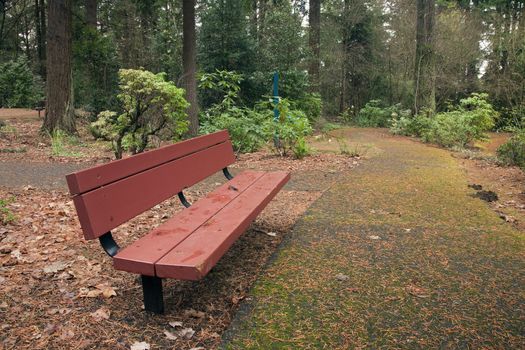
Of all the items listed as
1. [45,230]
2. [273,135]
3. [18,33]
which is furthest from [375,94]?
[18,33]

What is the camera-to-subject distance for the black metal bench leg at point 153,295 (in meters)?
2.44

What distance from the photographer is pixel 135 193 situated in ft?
9.25

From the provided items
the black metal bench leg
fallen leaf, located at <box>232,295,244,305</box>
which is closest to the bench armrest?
the black metal bench leg

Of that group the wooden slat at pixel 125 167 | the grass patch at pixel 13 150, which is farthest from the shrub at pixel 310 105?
the wooden slat at pixel 125 167

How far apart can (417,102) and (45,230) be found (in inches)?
521

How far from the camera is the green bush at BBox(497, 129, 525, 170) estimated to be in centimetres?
761

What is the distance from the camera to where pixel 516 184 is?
638 centimetres

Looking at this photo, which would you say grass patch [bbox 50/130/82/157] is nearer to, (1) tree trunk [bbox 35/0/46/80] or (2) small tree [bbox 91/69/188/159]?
(2) small tree [bbox 91/69/188/159]

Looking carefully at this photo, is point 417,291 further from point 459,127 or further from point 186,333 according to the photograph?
point 459,127

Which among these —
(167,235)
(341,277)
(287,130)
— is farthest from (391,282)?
(287,130)

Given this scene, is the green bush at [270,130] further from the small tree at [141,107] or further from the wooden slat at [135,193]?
the wooden slat at [135,193]

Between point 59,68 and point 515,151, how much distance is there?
10549mm

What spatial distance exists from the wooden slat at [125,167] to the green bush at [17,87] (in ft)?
66.6

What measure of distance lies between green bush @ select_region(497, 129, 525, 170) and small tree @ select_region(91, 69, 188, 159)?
20.3 feet
